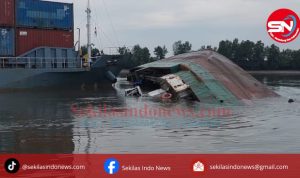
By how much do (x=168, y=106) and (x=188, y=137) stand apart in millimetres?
10062

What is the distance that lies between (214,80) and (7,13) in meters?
22.7

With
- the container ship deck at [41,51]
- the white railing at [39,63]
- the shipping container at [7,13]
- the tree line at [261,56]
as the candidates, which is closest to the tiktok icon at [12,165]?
the container ship deck at [41,51]

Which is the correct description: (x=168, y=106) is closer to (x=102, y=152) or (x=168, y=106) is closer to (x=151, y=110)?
(x=151, y=110)

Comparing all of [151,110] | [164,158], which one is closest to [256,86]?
[151,110]

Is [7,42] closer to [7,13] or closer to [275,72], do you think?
[7,13]

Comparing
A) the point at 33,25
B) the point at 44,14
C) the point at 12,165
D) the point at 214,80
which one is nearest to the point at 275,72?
the point at 44,14

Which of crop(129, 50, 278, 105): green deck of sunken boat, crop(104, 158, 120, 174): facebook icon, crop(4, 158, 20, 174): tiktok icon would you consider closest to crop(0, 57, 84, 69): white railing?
crop(129, 50, 278, 105): green deck of sunken boat

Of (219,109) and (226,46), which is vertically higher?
(226,46)

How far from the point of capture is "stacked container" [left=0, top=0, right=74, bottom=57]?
39969mm

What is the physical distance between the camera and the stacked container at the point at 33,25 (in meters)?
40.0

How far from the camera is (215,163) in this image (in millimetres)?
7578

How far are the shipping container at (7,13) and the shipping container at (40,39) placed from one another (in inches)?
42.1

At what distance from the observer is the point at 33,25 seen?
1641 inches

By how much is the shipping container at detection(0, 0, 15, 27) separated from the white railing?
3399 millimetres
